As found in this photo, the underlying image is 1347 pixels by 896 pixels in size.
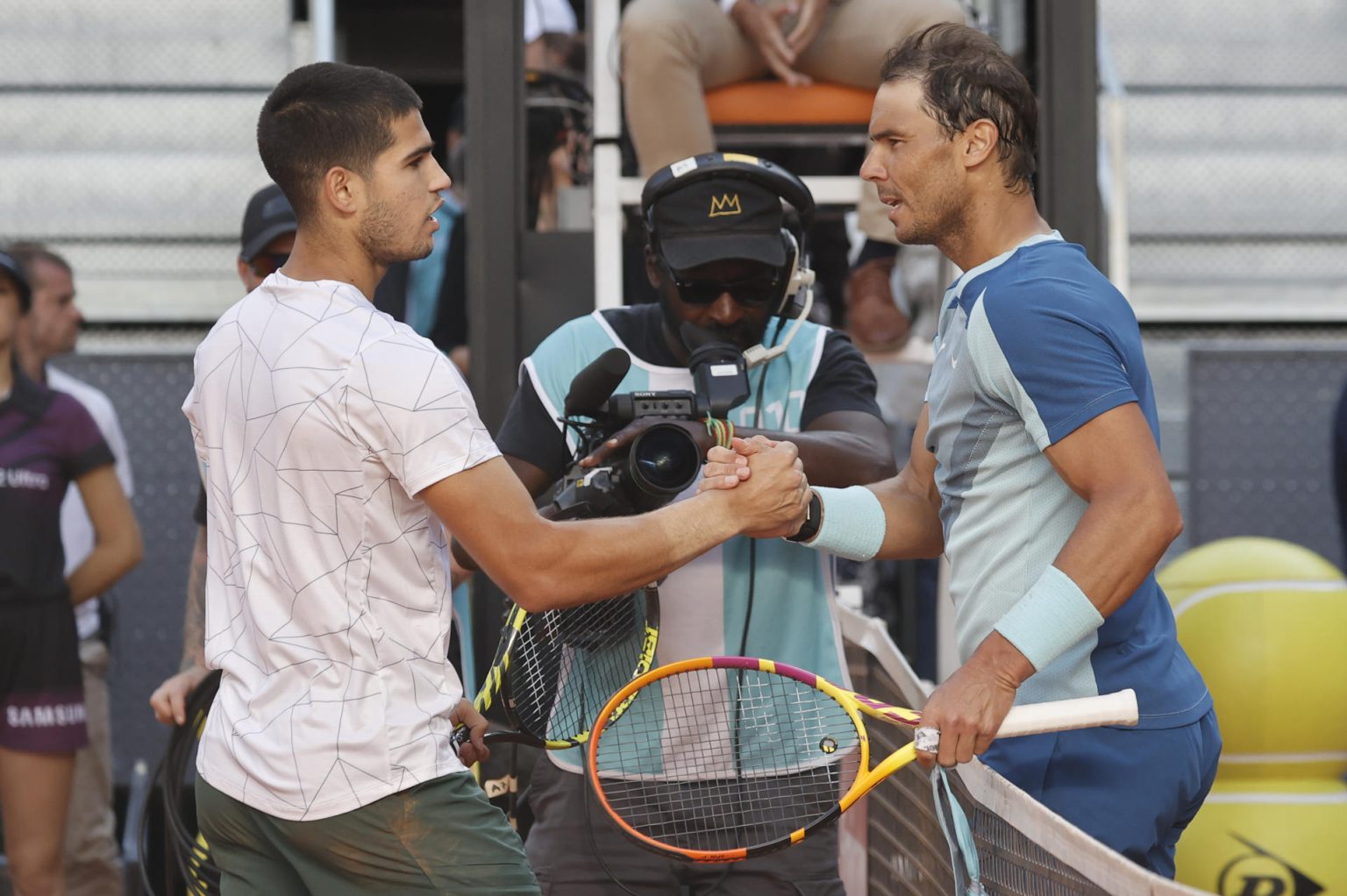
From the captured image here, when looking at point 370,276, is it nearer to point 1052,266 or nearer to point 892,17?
point 1052,266

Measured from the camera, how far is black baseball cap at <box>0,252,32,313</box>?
14.1 feet

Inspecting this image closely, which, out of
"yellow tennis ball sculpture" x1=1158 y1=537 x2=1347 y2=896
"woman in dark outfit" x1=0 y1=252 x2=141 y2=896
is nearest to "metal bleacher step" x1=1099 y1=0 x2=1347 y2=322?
"yellow tennis ball sculpture" x1=1158 y1=537 x2=1347 y2=896

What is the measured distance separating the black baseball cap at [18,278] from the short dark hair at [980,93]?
2873mm

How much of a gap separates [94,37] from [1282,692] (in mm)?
5848

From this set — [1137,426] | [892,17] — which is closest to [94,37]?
[892,17]

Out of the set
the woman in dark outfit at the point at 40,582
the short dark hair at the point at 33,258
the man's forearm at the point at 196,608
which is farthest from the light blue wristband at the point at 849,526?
the short dark hair at the point at 33,258

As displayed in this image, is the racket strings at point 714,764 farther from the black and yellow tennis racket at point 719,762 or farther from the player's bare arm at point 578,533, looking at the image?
the player's bare arm at point 578,533

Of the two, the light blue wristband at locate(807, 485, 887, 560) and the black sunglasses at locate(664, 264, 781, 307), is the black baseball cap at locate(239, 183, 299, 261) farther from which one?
the light blue wristband at locate(807, 485, 887, 560)

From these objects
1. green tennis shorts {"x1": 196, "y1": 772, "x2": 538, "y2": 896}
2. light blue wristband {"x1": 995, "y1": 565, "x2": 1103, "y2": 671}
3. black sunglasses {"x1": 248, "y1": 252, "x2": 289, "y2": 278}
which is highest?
black sunglasses {"x1": 248, "y1": 252, "x2": 289, "y2": 278}

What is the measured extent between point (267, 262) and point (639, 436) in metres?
1.19

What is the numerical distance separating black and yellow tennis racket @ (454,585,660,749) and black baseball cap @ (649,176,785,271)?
1.93ft

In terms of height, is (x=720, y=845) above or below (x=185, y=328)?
below

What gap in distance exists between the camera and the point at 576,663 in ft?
8.48

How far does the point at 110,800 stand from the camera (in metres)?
4.79
